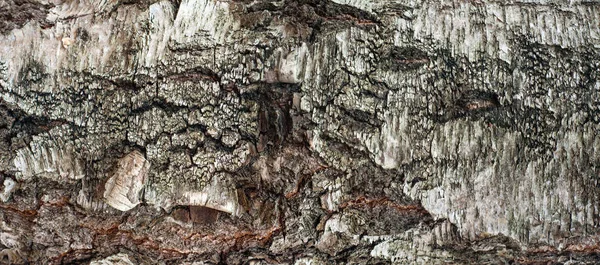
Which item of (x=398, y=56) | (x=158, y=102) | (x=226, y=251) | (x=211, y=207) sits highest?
(x=398, y=56)

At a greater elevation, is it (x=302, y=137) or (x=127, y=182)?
(x=302, y=137)

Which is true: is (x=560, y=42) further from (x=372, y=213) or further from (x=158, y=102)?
(x=158, y=102)

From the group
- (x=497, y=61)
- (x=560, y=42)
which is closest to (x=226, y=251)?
(x=497, y=61)

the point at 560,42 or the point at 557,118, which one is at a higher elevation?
the point at 560,42

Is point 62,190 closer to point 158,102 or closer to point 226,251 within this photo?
point 158,102

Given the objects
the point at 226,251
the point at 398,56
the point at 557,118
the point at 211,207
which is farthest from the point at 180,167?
the point at 557,118
